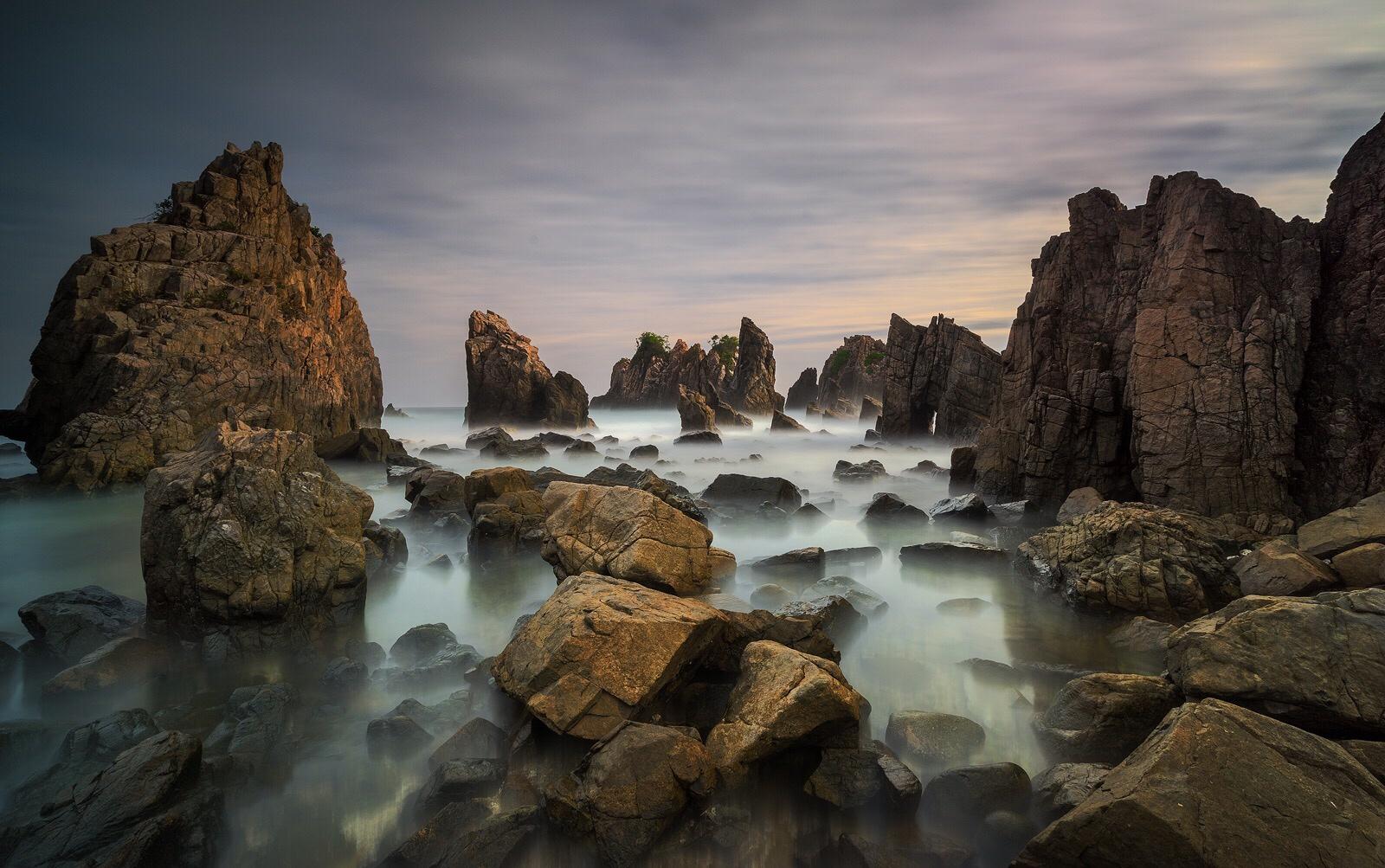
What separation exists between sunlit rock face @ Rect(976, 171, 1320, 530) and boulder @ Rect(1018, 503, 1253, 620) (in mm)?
2794

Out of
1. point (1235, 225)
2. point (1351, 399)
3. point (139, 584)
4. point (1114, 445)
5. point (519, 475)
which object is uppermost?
point (1235, 225)

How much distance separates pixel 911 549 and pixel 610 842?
13.7 metres

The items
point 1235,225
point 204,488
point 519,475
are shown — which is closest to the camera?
point 204,488

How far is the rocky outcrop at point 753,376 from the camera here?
91812 millimetres

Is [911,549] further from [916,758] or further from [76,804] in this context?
[76,804]

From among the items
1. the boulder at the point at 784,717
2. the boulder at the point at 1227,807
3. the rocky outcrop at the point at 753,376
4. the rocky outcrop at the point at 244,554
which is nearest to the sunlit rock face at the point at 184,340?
the rocky outcrop at the point at 244,554

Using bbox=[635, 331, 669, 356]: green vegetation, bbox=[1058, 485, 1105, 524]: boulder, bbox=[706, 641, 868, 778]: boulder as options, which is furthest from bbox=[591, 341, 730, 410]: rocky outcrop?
bbox=[706, 641, 868, 778]: boulder

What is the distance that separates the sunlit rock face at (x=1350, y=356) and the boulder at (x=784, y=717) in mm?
17746

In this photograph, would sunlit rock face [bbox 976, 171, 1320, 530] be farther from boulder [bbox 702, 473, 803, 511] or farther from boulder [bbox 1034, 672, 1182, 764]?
boulder [bbox 1034, 672, 1182, 764]

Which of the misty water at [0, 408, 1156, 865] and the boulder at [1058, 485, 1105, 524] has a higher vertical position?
the boulder at [1058, 485, 1105, 524]

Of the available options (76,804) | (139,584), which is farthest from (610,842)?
(139,584)

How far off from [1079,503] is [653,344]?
9397cm

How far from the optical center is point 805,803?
6367mm

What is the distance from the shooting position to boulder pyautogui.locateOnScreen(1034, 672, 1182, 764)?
7156 mm
